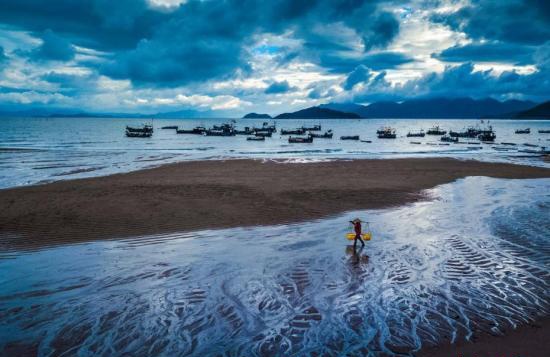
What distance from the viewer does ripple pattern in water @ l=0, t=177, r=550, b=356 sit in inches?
→ 330

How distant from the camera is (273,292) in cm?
1070

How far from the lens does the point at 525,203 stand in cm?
2228

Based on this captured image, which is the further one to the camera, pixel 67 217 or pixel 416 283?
pixel 67 217

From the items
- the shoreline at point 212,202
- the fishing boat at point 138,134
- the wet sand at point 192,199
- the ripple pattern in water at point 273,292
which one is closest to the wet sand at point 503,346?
the shoreline at point 212,202

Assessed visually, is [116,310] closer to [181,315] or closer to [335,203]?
[181,315]

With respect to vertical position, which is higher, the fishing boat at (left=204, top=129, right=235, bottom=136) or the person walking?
the fishing boat at (left=204, top=129, right=235, bottom=136)

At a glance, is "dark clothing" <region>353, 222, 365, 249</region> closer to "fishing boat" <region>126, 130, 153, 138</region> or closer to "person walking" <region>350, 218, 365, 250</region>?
"person walking" <region>350, 218, 365, 250</region>

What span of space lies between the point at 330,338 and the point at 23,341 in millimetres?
6619

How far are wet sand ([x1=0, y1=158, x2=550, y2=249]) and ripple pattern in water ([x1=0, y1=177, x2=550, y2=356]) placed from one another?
1.93 m

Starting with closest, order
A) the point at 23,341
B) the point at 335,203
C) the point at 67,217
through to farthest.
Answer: the point at 23,341
the point at 67,217
the point at 335,203

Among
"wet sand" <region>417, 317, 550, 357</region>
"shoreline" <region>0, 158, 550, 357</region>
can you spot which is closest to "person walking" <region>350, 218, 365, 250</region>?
"shoreline" <region>0, 158, 550, 357</region>

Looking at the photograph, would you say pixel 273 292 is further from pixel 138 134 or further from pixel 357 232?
pixel 138 134

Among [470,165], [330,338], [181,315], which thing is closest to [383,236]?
[330,338]

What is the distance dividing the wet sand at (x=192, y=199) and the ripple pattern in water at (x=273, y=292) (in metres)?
1.93
